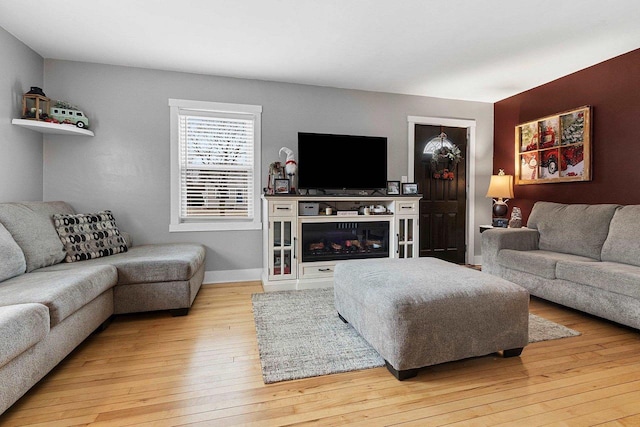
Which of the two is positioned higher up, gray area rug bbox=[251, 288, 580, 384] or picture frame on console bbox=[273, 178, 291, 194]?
picture frame on console bbox=[273, 178, 291, 194]

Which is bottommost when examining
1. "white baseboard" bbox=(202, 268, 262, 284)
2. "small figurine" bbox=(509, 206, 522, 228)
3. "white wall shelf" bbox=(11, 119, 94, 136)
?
"white baseboard" bbox=(202, 268, 262, 284)

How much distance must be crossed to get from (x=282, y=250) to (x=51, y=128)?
2.45 metres

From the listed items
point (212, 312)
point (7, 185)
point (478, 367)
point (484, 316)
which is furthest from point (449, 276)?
point (7, 185)

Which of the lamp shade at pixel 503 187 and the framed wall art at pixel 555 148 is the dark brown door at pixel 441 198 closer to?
the lamp shade at pixel 503 187

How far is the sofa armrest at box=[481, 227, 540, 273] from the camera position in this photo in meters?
3.33

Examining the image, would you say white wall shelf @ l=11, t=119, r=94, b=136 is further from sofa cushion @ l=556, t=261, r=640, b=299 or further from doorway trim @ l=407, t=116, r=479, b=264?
sofa cushion @ l=556, t=261, r=640, b=299

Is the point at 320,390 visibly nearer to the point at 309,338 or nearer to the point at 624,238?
the point at 309,338

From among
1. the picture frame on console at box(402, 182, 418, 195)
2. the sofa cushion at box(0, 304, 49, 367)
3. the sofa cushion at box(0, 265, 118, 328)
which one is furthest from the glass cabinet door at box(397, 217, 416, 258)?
the sofa cushion at box(0, 304, 49, 367)

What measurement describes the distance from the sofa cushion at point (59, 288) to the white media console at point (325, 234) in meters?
1.55

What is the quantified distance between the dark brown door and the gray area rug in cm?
192

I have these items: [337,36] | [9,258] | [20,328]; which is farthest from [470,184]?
[9,258]

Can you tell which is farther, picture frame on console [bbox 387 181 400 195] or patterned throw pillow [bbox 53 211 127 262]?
picture frame on console [bbox 387 181 400 195]

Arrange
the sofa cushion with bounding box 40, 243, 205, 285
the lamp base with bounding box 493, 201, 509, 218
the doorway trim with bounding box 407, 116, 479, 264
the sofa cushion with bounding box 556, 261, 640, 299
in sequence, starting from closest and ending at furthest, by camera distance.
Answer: the sofa cushion with bounding box 556, 261, 640, 299 → the sofa cushion with bounding box 40, 243, 205, 285 → the lamp base with bounding box 493, 201, 509, 218 → the doorway trim with bounding box 407, 116, 479, 264

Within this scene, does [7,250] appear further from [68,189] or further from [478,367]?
[478,367]
